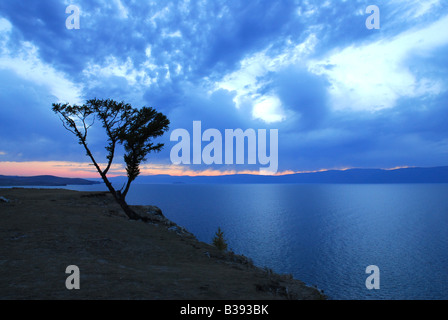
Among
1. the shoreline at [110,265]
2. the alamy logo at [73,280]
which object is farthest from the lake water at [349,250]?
the alamy logo at [73,280]

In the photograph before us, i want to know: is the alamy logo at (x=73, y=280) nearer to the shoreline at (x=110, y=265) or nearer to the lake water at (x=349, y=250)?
the shoreline at (x=110, y=265)

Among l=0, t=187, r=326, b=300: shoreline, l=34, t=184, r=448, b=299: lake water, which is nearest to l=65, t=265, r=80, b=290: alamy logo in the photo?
l=0, t=187, r=326, b=300: shoreline

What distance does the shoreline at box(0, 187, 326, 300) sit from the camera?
10172 mm

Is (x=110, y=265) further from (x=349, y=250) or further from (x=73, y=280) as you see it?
(x=349, y=250)

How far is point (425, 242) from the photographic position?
58.2 m

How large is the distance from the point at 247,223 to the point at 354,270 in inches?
1674

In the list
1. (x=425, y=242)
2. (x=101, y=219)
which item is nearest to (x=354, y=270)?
(x=425, y=242)

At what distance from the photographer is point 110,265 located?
1408 cm

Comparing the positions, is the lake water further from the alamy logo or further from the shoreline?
the alamy logo

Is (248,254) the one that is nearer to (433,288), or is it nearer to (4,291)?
(433,288)

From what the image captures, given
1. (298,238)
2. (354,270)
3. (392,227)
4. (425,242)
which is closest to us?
(354,270)

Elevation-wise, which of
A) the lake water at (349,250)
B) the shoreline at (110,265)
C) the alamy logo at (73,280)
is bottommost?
the lake water at (349,250)

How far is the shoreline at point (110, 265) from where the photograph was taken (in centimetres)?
1017

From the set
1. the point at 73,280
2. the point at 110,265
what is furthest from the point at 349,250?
the point at 73,280
